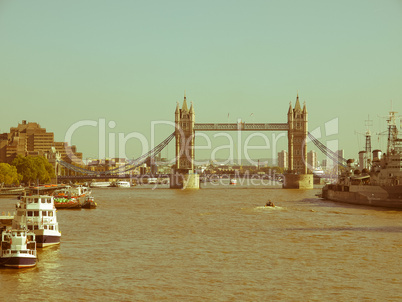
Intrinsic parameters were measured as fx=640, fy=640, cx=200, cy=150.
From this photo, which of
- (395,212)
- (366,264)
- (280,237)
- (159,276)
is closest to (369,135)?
(395,212)

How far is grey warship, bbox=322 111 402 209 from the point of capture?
245 ft

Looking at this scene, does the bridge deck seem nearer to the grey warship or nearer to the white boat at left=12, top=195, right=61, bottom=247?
the grey warship

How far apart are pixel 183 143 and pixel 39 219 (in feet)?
441

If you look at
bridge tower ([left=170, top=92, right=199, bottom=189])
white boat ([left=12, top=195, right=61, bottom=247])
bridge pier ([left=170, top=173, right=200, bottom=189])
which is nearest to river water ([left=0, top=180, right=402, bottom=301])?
white boat ([left=12, top=195, right=61, bottom=247])

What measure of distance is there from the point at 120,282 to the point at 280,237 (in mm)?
19563

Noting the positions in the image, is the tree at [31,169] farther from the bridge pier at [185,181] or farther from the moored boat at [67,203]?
the moored boat at [67,203]

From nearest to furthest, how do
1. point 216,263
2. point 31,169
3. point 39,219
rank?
point 216,263 < point 39,219 < point 31,169

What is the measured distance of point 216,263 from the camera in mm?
35875

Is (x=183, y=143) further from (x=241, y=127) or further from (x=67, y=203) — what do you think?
(x=67, y=203)

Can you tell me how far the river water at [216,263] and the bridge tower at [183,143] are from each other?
107 meters

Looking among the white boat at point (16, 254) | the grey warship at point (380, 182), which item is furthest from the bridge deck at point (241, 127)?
the white boat at point (16, 254)

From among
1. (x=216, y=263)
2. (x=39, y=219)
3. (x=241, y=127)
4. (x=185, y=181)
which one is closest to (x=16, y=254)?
(x=39, y=219)

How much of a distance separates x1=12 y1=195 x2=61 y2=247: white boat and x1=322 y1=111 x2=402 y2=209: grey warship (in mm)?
43612

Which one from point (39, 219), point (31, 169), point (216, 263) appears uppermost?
point (31, 169)
